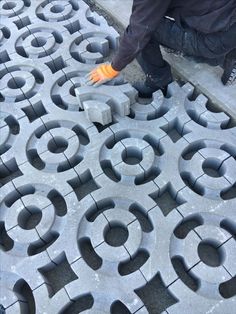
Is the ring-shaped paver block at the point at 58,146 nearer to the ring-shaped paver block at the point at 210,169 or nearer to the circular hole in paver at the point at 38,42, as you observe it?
the ring-shaped paver block at the point at 210,169

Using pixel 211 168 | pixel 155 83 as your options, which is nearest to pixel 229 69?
pixel 155 83

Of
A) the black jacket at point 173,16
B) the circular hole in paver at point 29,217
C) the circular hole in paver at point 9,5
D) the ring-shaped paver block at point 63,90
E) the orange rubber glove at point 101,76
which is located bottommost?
the circular hole in paver at point 29,217

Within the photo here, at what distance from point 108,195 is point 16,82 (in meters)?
1.03

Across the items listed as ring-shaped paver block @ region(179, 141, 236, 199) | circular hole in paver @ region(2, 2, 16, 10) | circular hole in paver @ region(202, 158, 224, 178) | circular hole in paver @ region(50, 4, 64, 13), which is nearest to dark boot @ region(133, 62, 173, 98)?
ring-shaped paver block @ region(179, 141, 236, 199)

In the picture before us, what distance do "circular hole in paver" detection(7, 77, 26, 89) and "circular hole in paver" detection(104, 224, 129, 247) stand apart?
1.13m

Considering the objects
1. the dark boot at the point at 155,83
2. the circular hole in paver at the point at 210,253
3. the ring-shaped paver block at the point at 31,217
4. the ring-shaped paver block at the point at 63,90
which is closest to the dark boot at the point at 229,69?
the dark boot at the point at 155,83

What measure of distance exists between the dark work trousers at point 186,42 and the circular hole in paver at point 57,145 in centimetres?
68

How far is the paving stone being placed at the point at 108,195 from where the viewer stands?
1.37 metres

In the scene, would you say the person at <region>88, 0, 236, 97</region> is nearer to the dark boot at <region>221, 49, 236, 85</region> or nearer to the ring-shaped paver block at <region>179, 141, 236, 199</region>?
the dark boot at <region>221, 49, 236, 85</region>

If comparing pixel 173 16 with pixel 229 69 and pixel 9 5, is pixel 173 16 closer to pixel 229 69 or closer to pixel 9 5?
pixel 229 69

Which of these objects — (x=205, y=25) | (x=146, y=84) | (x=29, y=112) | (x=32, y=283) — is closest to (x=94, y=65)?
(x=146, y=84)

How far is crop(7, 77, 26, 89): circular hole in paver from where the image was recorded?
2.04 meters

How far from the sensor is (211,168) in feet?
5.68

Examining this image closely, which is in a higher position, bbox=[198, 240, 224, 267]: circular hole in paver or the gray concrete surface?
the gray concrete surface
